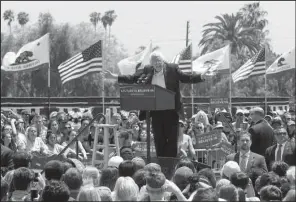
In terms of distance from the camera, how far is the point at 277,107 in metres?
35.4

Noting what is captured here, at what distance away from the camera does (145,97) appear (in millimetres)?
8680

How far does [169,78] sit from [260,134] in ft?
5.57

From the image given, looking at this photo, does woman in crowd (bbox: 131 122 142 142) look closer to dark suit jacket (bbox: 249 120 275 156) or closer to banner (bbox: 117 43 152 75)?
dark suit jacket (bbox: 249 120 275 156)

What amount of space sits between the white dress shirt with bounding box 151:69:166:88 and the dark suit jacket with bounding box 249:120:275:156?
163 cm

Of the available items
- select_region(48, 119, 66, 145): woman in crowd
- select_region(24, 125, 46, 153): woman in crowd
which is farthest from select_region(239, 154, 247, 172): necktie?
select_region(48, 119, 66, 145): woman in crowd

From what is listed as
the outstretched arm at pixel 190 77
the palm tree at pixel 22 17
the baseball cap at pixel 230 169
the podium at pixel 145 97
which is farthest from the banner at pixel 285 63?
the palm tree at pixel 22 17

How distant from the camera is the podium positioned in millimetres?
8625

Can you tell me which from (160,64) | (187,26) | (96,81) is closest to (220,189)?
(160,64)

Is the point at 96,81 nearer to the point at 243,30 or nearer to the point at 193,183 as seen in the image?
the point at 243,30

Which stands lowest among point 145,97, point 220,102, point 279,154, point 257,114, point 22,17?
point 279,154

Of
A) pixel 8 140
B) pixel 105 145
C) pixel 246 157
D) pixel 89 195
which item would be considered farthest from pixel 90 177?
pixel 8 140

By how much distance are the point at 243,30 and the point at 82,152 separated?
5508 centimetres

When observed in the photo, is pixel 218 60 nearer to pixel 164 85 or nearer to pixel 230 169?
pixel 164 85

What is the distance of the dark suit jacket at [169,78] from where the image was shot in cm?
942
